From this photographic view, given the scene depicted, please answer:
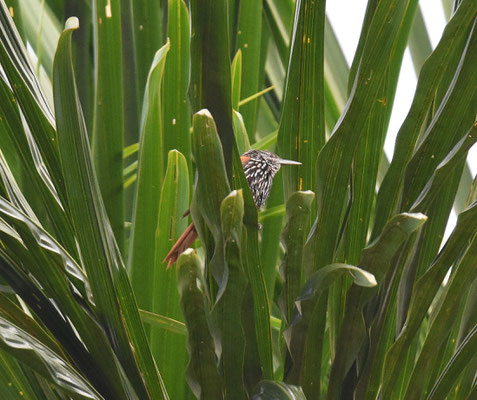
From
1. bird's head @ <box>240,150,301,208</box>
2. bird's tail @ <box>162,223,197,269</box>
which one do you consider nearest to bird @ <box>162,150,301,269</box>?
bird's head @ <box>240,150,301,208</box>

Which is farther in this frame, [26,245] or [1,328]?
[26,245]

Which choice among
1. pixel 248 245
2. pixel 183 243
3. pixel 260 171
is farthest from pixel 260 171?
pixel 248 245

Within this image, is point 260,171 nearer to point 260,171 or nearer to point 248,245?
point 260,171

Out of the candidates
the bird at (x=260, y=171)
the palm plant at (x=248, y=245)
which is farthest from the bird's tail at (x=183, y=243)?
the bird at (x=260, y=171)

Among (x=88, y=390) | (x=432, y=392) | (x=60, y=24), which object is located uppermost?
(x=60, y=24)

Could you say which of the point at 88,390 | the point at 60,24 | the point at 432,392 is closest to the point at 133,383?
the point at 88,390

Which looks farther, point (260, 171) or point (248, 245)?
point (260, 171)

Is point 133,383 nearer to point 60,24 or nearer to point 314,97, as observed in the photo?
point 314,97
